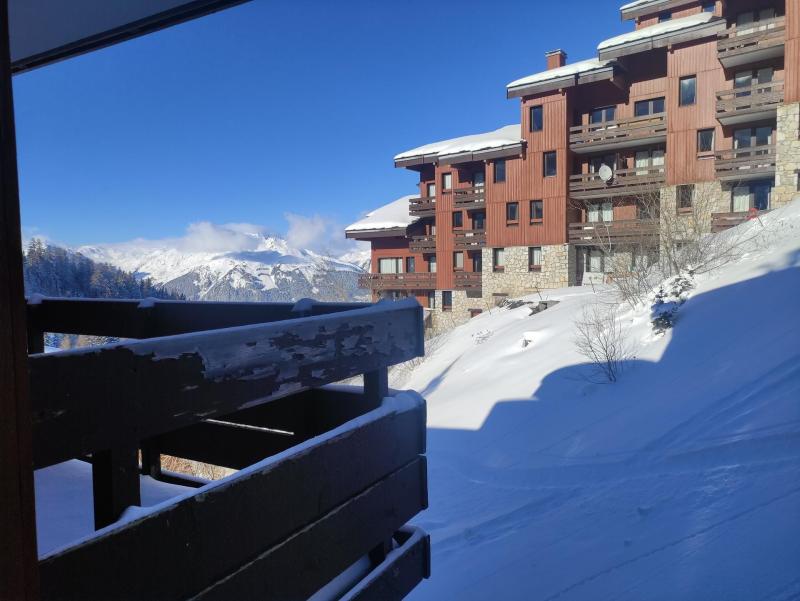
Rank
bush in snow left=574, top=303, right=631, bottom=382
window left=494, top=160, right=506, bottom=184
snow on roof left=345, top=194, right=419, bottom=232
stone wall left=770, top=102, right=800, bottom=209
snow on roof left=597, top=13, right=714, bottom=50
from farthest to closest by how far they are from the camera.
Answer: snow on roof left=345, top=194, right=419, bottom=232
window left=494, top=160, right=506, bottom=184
snow on roof left=597, top=13, right=714, bottom=50
stone wall left=770, top=102, right=800, bottom=209
bush in snow left=574, top=303, right=631, bottom=382

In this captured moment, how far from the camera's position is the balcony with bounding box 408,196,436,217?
30.2 metres

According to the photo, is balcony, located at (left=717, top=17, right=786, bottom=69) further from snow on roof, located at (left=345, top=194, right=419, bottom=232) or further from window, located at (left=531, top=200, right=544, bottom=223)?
snow on roof, located at (left=345, top=194, right=419, bottom=232)

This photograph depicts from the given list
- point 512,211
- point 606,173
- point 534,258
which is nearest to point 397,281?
point 512,211

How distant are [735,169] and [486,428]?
1876 centimetres

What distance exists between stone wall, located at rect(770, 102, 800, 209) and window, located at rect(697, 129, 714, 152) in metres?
2.87

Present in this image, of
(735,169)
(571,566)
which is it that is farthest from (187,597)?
(735,169)

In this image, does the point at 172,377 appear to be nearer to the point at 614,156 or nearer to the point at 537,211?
the point at 537,211

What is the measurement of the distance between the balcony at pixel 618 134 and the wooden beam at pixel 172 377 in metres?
25.4

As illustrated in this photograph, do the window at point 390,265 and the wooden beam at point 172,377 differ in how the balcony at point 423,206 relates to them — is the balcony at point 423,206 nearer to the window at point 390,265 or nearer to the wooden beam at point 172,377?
the window at point 390,265

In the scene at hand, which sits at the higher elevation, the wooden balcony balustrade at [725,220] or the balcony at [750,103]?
the balcony at [750,103]

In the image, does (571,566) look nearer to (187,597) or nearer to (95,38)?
(187,597)

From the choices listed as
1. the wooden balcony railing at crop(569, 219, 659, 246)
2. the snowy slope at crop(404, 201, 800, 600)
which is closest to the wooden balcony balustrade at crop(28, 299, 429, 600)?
the snowy slope at crop(404, 201, 800, 600)

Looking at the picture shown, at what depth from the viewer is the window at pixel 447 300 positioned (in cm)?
2983

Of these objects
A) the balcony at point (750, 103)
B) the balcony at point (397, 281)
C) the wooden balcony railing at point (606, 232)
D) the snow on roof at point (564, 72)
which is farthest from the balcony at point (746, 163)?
the balcony at point (397, 281)
